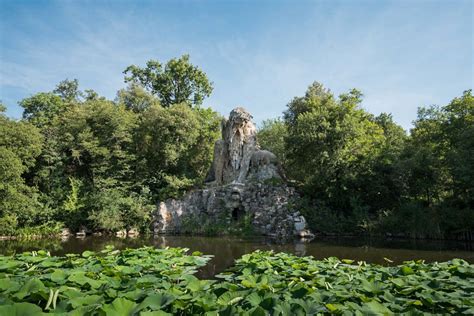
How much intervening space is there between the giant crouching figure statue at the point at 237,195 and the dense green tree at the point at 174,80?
11112 millimetres

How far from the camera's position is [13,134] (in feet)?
61.7

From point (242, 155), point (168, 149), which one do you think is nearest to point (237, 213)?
point (242, 155)

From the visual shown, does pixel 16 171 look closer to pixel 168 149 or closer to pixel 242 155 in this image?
pixel 168 149

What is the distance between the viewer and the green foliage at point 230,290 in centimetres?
228

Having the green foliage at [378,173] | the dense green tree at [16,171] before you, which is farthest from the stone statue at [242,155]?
the dense green tree at [16,171]

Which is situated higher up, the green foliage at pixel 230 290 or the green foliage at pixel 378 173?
the green foliage at pixel 378 173

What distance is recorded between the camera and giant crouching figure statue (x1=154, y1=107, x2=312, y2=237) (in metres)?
19.9

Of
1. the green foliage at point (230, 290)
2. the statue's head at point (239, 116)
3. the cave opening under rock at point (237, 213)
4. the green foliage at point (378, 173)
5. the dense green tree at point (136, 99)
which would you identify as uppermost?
the dense green tree at point (136, 99)

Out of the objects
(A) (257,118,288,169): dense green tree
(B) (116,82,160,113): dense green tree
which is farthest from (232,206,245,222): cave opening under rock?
(B) (116,82,160,113): dense green tree

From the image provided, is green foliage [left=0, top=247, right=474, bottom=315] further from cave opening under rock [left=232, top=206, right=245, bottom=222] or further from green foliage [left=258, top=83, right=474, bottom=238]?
cave opening under rock [left=232, top=206, right=245, bottom=222]

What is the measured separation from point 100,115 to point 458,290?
22.4 m

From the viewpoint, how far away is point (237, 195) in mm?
20734

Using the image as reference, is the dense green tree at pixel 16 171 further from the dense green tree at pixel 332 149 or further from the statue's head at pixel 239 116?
the dense green tree at pixel 332 149

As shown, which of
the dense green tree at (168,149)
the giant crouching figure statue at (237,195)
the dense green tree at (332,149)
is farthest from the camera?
the dense green tree at (168,149)
